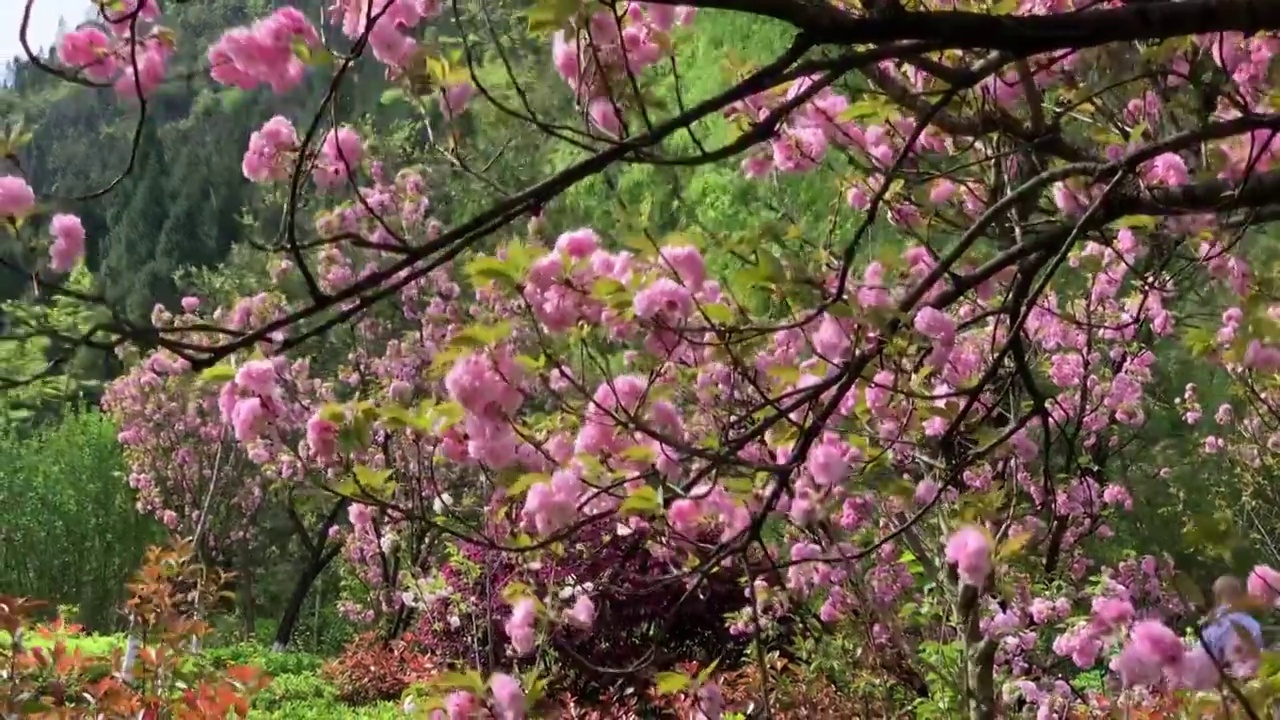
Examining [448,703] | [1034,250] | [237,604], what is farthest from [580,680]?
[237,604]

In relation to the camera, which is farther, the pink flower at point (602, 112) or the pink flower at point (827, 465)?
the pink flower at point (827, 465)

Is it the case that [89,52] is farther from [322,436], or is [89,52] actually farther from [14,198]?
[322,436]

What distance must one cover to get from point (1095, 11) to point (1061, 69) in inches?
59.9

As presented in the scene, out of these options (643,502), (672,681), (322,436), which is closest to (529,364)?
(643,502)

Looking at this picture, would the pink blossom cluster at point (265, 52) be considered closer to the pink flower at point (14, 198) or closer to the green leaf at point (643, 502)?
the pink flower at point (14, 198)

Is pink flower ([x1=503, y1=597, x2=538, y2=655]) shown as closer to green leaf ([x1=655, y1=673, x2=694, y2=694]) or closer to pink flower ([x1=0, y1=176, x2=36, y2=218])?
green leaf ([x1=655, y1=673, x2=694, y2=694])

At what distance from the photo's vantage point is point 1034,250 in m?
2.03

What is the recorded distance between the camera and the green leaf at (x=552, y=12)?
151cm

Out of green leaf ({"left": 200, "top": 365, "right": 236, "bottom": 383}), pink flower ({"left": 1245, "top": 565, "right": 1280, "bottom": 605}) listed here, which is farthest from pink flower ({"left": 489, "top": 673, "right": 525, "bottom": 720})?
pink flower ({"left": 1245, "top": 565, "right": 1280, "bottom": 605})

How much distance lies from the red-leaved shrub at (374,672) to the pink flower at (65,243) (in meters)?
5.64

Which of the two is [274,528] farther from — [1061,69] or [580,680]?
[1061,69]

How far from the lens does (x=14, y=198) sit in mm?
1725

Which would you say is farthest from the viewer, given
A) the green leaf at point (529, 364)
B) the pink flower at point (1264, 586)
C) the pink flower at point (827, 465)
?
the pink flower at point (827, 465)

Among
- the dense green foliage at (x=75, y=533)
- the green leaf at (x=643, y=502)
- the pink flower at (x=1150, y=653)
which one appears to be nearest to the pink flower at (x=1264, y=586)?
the pink flower at (x=1150, y=653)
